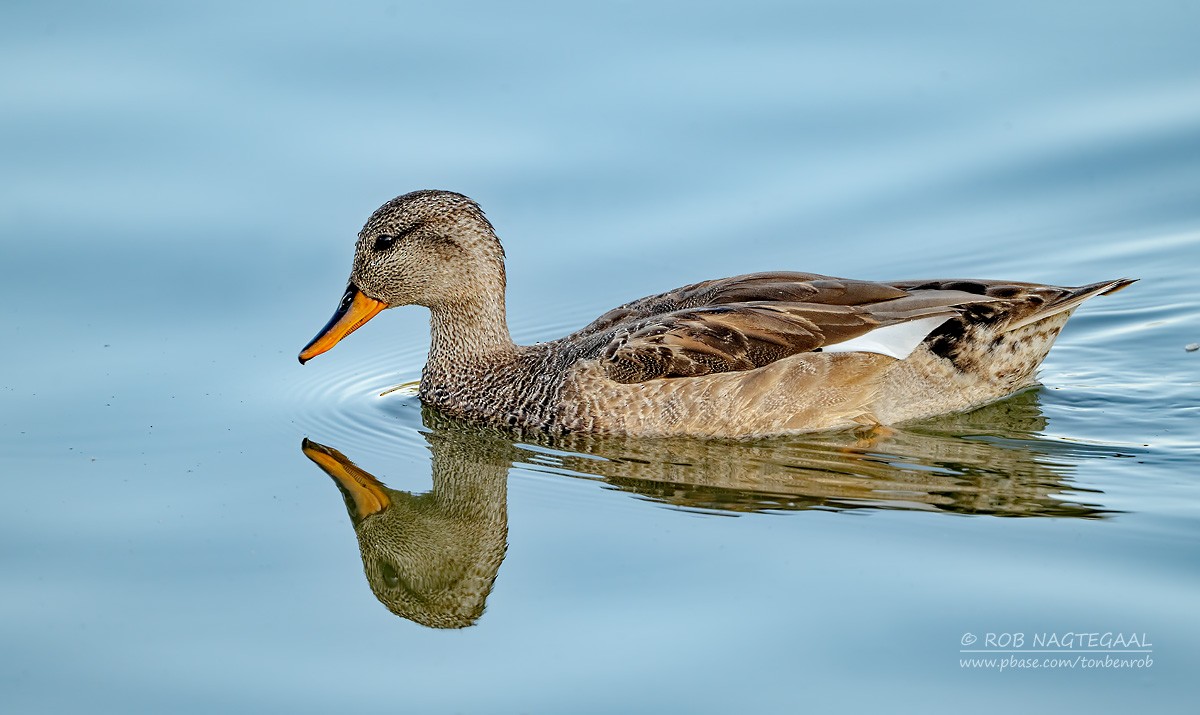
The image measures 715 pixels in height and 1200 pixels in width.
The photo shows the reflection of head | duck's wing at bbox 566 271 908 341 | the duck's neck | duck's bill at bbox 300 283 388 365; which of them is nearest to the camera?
the reflection of head

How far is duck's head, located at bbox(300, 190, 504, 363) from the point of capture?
10.8 m

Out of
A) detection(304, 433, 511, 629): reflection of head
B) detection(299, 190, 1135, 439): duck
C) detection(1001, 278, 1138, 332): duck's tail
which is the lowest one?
detection(304, 433, 511, 629): reflection of head

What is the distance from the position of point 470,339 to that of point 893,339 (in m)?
2.86

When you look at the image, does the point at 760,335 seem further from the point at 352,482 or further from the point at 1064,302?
the point at 352,482

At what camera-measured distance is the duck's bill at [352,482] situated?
9375mm

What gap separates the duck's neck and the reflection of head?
0.68 m

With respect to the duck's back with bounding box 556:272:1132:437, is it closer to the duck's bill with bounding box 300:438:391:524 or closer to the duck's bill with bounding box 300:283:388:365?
the duck's bill with bounding box 300:438:391:524

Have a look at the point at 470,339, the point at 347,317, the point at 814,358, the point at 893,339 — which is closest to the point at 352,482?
the point at 347,317

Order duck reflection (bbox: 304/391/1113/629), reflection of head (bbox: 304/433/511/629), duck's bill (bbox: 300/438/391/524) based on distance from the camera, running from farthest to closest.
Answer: duck's bill (bbox: 300/438/391/524)
duck reflection (bbox: 304/391/1113/629)
reflection of head (bbox: 304/433/511/629)

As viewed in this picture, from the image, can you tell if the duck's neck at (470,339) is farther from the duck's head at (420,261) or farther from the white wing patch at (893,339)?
the white wing patch at (893,339)

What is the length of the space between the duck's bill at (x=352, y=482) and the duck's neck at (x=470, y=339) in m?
1.20

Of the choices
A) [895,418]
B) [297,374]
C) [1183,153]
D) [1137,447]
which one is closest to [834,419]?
[895,418]

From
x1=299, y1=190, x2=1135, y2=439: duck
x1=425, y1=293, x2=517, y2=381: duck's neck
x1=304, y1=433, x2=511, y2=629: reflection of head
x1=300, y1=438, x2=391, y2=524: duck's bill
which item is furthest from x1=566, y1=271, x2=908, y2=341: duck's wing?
x1=300, y1=438, x2=391, y2=524: duck's bill

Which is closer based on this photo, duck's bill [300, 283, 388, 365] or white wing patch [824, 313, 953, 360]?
white wing patch [824, 313, 953, 360]
